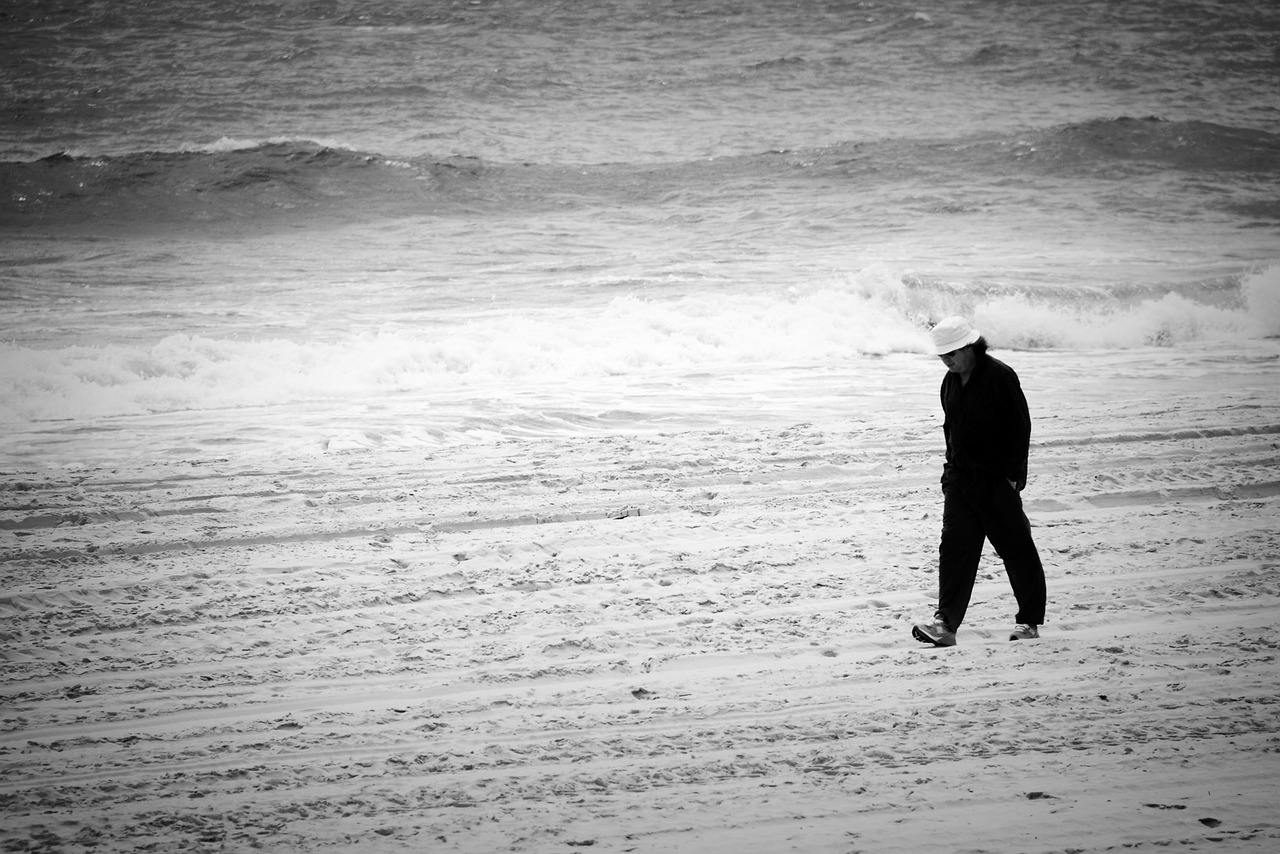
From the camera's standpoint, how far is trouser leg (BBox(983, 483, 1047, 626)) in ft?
13.5

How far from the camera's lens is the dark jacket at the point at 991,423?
406 centimetres

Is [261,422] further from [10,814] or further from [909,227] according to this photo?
[909,227]

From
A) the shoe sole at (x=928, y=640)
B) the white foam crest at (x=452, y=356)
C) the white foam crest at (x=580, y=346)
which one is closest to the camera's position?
the shoe sole at (x=928, y=640)

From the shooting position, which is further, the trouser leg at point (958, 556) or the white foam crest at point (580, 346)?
the white foam crest at point (580, 346)

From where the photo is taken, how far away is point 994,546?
4164 mm

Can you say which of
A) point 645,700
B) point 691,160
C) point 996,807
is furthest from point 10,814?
point 691,160

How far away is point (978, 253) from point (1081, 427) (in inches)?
474

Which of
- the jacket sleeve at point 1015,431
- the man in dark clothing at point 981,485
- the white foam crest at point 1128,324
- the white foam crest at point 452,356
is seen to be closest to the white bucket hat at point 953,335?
the man in dark clothing at point 981,485

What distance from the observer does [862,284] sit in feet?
45.8

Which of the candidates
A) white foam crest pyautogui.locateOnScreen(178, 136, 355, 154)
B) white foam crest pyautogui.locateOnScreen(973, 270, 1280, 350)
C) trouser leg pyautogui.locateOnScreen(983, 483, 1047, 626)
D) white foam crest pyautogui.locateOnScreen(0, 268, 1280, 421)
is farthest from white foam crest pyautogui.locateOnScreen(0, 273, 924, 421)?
white foam crest pyautogui.locateOnScreen(178, 136, 355, 154)

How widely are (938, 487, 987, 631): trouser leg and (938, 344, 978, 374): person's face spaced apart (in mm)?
518

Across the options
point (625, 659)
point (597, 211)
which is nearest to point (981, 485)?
point (625, 659)

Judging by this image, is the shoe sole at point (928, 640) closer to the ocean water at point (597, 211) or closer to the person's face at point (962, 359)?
the person's face at point (962, 359)

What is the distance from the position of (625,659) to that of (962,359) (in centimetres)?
187
